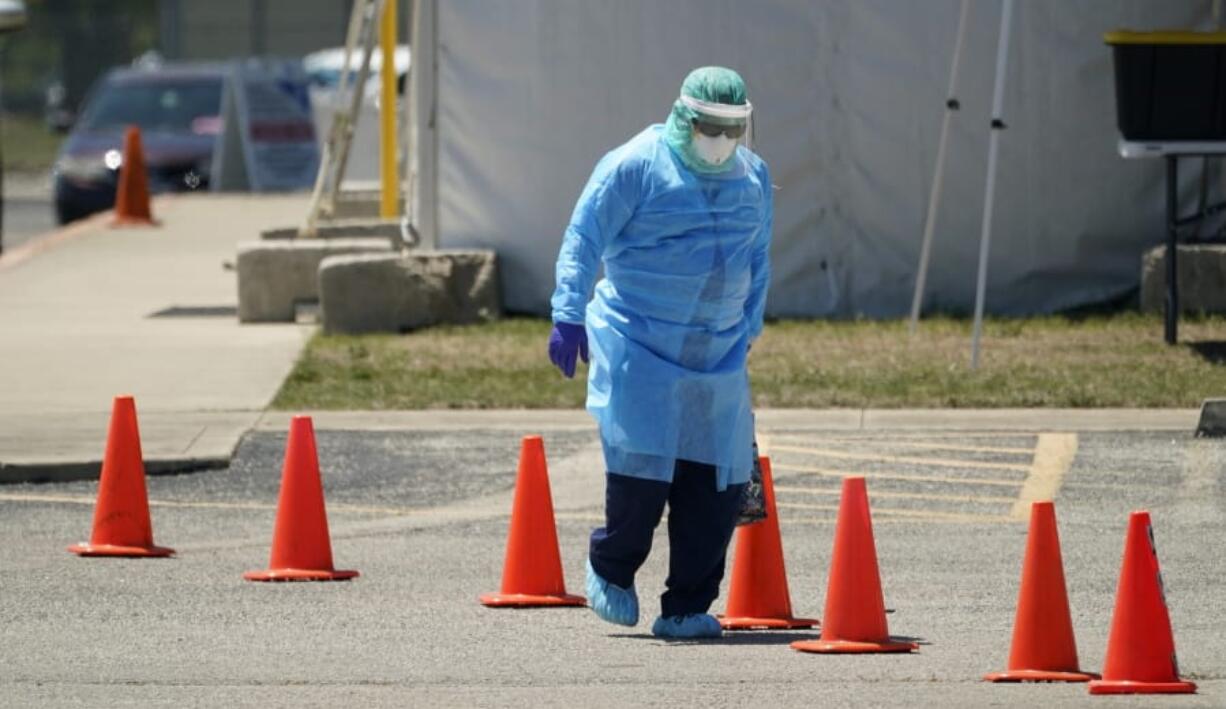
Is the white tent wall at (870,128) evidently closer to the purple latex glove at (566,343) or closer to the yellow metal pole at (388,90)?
the yellow metal pole at (388,90)

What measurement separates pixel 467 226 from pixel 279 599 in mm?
8200

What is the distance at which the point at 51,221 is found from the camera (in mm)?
31641

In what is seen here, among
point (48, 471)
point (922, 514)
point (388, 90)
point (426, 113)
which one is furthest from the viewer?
point (388, 90)

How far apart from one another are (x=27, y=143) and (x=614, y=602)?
45187 mm

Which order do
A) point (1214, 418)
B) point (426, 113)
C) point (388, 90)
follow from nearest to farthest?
point (1214, 418)
point (426, 113)
point (388, 90)

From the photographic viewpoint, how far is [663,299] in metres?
7.61

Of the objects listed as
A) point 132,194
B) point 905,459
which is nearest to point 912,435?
point 905,459

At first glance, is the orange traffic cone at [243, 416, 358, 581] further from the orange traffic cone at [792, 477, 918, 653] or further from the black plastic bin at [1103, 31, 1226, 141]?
the black plastic bin at [1103, 31, 1226, 141]

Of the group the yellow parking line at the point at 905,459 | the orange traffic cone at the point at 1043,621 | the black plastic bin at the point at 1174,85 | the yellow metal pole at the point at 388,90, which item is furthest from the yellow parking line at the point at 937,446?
the yellow metal pole at the point at 388,90

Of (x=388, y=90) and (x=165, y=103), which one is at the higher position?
(x=388, y=90)

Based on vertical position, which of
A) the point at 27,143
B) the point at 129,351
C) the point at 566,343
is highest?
the point at 566,343

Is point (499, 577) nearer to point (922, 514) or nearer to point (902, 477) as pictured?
point (922, 514)

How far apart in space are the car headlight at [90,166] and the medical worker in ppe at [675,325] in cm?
2051

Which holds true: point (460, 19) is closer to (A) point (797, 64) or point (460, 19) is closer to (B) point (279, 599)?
(A) point (797, 64)
